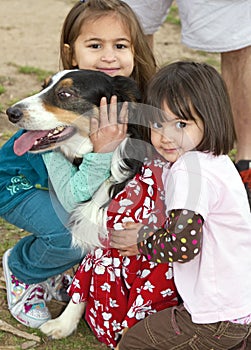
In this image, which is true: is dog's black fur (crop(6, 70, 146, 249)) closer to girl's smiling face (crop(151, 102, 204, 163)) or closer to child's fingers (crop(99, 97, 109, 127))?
child's fingers (crop(99, 97, 109, 127))

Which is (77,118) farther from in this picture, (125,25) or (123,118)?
(125,25)

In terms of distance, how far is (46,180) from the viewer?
3.28 metres

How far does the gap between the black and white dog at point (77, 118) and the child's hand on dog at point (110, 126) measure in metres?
0.02

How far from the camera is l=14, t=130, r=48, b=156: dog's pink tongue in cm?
291

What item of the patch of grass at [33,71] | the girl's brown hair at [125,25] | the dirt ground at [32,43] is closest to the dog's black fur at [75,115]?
the girl's brown hair at [125,25]

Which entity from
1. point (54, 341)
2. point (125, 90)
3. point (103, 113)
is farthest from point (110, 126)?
point (54, 341)

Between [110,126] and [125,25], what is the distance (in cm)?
66

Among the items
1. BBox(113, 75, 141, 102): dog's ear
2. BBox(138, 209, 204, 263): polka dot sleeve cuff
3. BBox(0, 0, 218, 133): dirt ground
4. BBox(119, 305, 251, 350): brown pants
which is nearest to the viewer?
BBox(138, 209, 204, 263): polka dot sleeve cuff

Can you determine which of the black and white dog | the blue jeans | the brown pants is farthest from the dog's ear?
the brown pants

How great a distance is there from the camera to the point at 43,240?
321 cm

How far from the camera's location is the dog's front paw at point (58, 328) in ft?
10.6

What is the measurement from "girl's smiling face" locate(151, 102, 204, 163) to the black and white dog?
0.23 metres

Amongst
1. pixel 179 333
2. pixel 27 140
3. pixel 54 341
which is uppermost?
pixel 27 140

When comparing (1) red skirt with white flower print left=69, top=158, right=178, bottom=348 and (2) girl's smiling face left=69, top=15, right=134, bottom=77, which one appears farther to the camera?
(2) girl's smiling face left=69, top=15, right=134, bottom=77
